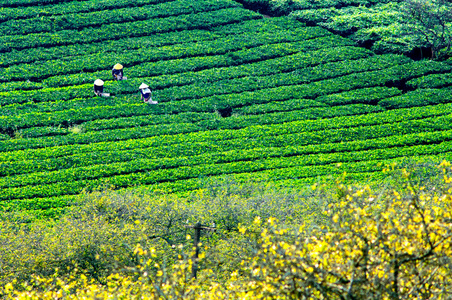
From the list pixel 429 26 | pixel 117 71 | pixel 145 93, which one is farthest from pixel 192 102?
pixel 429 26

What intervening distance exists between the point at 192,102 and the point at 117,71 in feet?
32.7

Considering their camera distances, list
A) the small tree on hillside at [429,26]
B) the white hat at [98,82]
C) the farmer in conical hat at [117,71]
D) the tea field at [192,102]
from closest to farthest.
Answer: the tea field at [192,102] → the white hat at [98,82] → the farmer in conical hat at [117,71] → the small tree on hillside at [429,26]

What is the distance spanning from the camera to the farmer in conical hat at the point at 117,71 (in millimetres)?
56594

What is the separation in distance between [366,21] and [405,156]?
3265 cm

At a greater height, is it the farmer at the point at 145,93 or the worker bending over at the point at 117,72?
the worker bending over at the point at 117,72

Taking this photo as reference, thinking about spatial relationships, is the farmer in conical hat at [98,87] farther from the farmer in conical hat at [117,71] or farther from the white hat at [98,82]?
the farmer in conical hat at [117,71]

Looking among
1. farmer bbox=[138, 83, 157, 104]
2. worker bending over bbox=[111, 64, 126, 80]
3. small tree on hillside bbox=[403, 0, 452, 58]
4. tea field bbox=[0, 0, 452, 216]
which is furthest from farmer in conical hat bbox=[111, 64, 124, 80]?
small tree on hillside bbox=[403, 0, 452, 58]

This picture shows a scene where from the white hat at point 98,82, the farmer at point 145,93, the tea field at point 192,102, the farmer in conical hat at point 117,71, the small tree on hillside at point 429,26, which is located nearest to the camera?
the tea field at point 192,102

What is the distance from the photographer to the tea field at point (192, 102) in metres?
43.6

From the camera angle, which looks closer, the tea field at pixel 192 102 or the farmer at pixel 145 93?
the tea field at pixel 192 102

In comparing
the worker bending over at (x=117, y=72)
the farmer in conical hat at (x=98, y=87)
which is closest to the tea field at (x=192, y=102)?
the farmer in conical hat at (x=98, y=87)

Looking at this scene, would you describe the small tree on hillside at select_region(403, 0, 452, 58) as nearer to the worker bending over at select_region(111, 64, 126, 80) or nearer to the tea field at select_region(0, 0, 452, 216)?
the tea field at select_region(0, 0, 452, 216)

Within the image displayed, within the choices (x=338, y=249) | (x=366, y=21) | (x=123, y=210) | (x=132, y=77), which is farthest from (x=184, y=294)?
(x=366, y=21)

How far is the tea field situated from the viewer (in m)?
43.6
